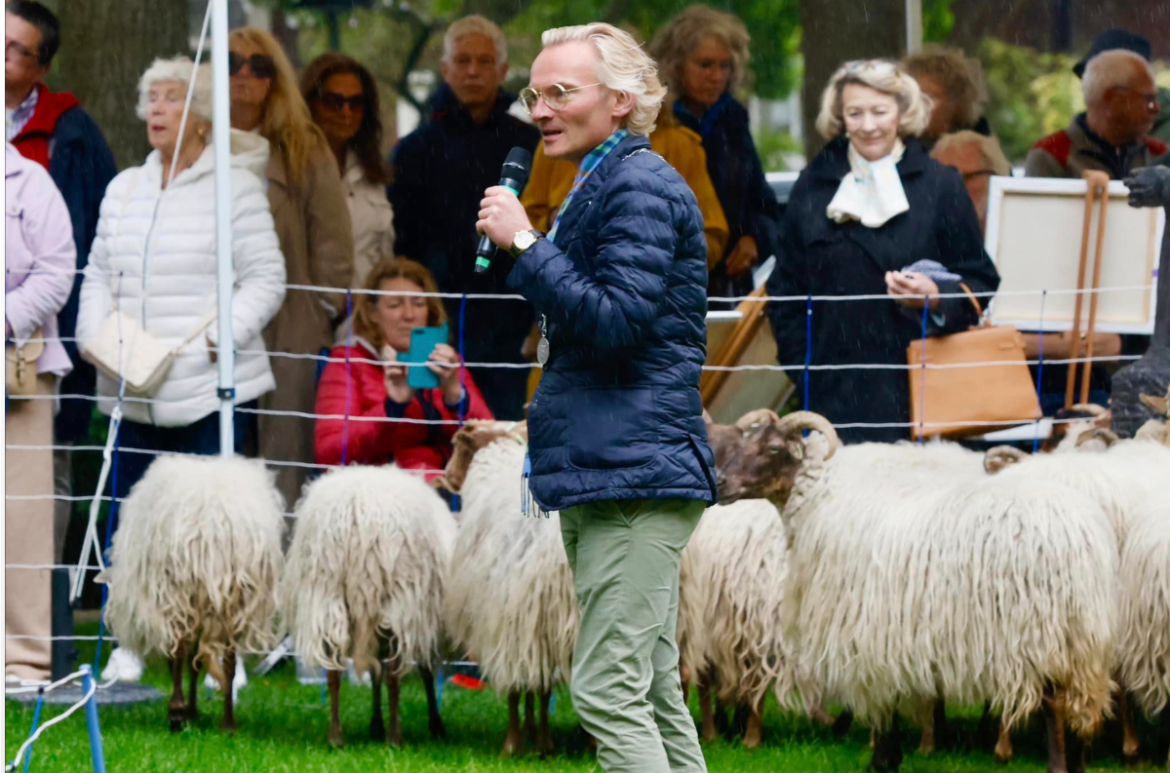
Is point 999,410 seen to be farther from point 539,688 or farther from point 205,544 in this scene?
point 205,544

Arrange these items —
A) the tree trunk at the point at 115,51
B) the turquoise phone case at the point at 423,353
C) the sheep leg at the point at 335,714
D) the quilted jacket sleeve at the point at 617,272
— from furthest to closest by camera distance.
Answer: the tree trunk at the point at 115,51, the turquoise phone case at the point at 423,353, the sheep leg at the point at 335,714, the quilted jacket sleeve at the point at 617,272

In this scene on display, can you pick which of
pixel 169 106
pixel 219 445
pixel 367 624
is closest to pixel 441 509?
pixel 367 624

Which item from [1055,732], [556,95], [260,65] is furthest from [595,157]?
[260,65]

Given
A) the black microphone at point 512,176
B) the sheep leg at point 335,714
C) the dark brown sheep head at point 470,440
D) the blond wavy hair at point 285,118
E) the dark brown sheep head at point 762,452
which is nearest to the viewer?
the black microphone at point 512,176

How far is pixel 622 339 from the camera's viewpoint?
148 inches

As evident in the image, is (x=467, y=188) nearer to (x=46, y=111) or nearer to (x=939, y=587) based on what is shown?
(x=46, y=111)

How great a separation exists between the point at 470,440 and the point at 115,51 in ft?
13.7

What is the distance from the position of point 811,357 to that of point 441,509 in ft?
5.80

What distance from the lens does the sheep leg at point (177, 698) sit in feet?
21.7

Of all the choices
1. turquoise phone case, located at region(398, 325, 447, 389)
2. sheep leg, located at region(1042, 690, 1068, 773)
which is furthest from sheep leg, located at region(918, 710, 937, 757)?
turquoise phone case, located at region(398, 325, 447, 389)

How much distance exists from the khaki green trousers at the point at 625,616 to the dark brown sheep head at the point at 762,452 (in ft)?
6.46

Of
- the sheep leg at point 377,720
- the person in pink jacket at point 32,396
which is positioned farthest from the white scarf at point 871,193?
the person in pink jacket at point 32,396

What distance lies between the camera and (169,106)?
763 cm

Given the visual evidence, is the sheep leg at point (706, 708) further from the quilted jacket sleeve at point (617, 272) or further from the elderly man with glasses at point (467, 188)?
the quilted jacket sleeve at point (617, 272)
